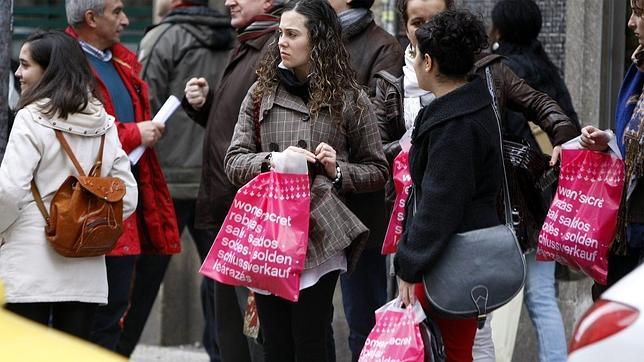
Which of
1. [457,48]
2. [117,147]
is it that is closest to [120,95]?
[117,147]

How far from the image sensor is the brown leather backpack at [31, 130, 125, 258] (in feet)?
21.3

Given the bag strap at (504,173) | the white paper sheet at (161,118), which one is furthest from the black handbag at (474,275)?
the white paper sheet at (161,118)

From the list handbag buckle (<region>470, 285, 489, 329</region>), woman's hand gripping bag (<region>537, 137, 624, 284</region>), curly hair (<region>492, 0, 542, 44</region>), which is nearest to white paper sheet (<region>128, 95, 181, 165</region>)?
curly hair (<region>492, 0, 542, 44</region>)

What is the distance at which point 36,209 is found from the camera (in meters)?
6.53

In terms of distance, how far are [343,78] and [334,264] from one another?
0.80 metres

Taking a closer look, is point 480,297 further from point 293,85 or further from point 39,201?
point 39,201

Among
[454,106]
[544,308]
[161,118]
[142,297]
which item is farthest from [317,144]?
[142,297]

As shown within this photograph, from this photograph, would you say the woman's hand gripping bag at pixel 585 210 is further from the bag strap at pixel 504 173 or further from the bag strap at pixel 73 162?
the bag strap at pixel 73 162

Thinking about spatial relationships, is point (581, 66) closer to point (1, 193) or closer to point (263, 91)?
point (263, 91)

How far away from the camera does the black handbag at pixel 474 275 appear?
550 centimetres

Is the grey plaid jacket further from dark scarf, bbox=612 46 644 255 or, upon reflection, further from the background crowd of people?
dark scarf, bbox=612 46 644 255

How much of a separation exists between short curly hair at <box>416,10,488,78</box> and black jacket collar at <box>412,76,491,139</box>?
9 cm

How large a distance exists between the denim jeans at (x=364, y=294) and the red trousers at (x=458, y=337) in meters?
1.31

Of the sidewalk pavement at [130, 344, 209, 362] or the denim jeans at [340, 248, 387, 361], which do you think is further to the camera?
the sidewalk pavement at [130, 344, 209, 362]
